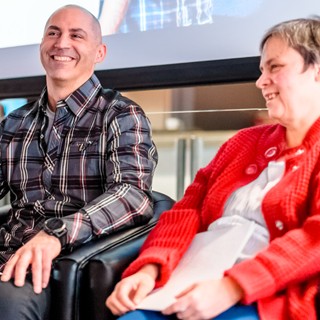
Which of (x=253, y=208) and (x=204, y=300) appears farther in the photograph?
(x=253, y=208)

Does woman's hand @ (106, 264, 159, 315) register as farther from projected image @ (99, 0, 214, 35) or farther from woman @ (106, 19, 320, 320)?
projected image @ (99, 0, 214, 35)

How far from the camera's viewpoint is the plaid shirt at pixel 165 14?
80.6 inches

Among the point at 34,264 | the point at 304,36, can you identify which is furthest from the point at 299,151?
the point at 34,264

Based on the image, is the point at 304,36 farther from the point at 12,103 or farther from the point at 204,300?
the point at 12,103

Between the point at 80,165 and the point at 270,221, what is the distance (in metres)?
0.64

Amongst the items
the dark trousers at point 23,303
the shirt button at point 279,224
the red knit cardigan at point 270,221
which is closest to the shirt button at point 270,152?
the red knit cardigan at point 270,221

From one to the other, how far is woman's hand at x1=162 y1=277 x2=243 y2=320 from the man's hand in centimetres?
33

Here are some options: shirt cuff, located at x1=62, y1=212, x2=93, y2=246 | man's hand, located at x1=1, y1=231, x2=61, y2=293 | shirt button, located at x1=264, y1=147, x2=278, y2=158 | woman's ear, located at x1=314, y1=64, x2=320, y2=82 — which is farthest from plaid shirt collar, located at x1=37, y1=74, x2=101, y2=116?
woman's ear, located at x1=314, y1=64, x2=320, y2=82

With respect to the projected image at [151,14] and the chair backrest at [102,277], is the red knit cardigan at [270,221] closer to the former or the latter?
the chair backrest at [102,277]

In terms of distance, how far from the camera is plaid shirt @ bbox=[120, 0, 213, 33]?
2047 mm

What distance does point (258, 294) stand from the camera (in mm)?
1030

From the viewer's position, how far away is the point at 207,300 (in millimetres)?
1027

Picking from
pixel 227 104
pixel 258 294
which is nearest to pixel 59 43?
pixel 227 104

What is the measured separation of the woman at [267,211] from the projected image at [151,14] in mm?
817
